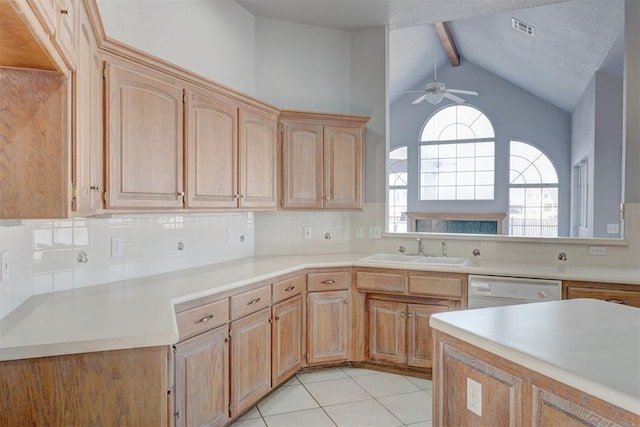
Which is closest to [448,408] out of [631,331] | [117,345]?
[631,331]

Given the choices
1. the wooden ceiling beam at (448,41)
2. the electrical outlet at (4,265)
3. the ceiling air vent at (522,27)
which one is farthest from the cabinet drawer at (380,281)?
the wooden ceiling beam at (448,41)

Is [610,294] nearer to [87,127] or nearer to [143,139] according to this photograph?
[143,139]

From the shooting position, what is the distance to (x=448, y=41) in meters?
7.57

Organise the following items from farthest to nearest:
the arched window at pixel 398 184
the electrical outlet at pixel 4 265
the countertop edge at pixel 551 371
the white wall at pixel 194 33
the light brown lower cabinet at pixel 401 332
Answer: the arched window at pixel 398 184 < the light brown lower cabinet at pixel 401 332 < the white wall at pixel 194 33 < the electrical outlet at pixel 4 265 < the countertop edge at pixel 551 371

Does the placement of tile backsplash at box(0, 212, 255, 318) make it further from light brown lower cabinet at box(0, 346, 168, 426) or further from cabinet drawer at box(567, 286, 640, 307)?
cabinet drawer at box(567, 286, 640, 307)

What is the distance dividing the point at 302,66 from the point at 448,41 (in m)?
4.80

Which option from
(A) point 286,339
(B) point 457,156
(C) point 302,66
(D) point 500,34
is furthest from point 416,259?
(B) point 457,156

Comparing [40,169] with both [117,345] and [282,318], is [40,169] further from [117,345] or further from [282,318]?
[282,318]

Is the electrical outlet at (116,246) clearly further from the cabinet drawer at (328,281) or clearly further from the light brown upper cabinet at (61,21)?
the cabinet drawer at (328,281)

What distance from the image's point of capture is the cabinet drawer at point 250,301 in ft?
7.82

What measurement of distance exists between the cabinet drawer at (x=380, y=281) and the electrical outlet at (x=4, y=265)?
2.25 metres

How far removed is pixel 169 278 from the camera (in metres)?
2.52

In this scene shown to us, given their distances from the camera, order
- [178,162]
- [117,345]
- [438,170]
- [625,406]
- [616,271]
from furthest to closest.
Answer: [438,170] → [616,271] → [178,162] → [117,345] → [625,406]

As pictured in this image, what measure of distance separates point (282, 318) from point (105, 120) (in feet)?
5.49
